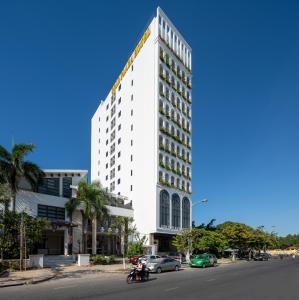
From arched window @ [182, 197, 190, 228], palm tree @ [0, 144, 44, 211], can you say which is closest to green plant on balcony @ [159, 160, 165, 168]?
arched window @ [182, 197, 190, 228]

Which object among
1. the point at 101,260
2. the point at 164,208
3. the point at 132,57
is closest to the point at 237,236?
the point at 164,208

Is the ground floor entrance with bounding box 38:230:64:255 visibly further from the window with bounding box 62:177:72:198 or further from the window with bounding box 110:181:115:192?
the window with bounding box 110:181:115:192

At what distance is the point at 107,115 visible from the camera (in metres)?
92.3

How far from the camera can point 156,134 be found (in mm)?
70000

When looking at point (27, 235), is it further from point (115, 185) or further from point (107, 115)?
point (107, 115)

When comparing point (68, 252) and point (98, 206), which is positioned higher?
point (98, 206)

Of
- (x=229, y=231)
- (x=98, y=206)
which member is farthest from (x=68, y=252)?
(x=229, y=231)

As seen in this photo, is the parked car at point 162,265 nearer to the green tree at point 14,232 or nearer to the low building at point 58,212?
the green tree at point 14,232

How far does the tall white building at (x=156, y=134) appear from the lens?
2739 inches

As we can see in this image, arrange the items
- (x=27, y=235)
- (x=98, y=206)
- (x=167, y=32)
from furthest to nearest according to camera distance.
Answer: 1. (x=167, y=32)
2. (x=98, y=206)
3. (x=27, y=235)

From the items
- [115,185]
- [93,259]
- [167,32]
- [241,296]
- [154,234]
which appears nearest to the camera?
[241,296]

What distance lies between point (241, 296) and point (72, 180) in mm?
39913

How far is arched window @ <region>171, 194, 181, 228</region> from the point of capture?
7256 centimetres

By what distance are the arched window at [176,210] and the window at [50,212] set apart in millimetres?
23649
